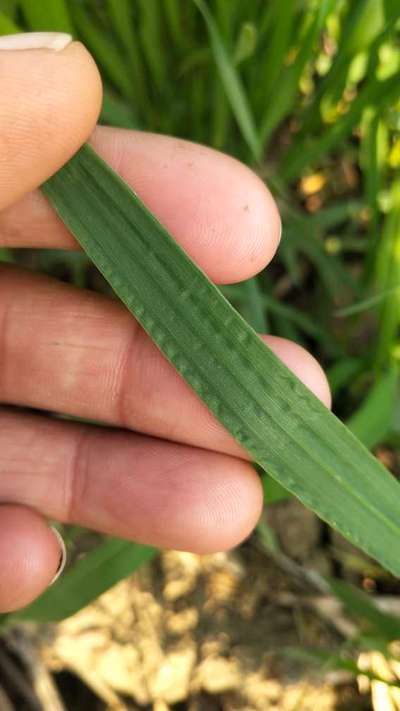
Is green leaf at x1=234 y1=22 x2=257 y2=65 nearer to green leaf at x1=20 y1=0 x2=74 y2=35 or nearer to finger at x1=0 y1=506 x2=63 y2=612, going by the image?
green leaf at x1=20 y1=0 x2=74 y2=35

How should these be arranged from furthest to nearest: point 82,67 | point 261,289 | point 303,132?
point 261,289 → point 303,132 → point 82,67

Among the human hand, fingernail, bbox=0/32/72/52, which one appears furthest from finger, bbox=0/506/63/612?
fingernail, bbox=0/32/72/52

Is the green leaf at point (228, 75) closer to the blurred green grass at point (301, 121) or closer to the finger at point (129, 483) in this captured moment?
the blurred green grass at point (301, 121)

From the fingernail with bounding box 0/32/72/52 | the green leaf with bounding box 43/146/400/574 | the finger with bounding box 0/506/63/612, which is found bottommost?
the finger with bounding box 0/506/63/612

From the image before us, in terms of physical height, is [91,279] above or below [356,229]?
below

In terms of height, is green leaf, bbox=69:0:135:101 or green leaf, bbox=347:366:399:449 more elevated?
green leaf, bbox=69:0:135:101

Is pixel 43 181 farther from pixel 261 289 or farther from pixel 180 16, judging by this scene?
pixel 261 289

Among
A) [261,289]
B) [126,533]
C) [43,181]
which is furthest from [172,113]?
[126,533]

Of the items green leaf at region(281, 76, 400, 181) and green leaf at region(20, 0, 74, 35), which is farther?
green leaf at region(281, 76, 400, 181)
